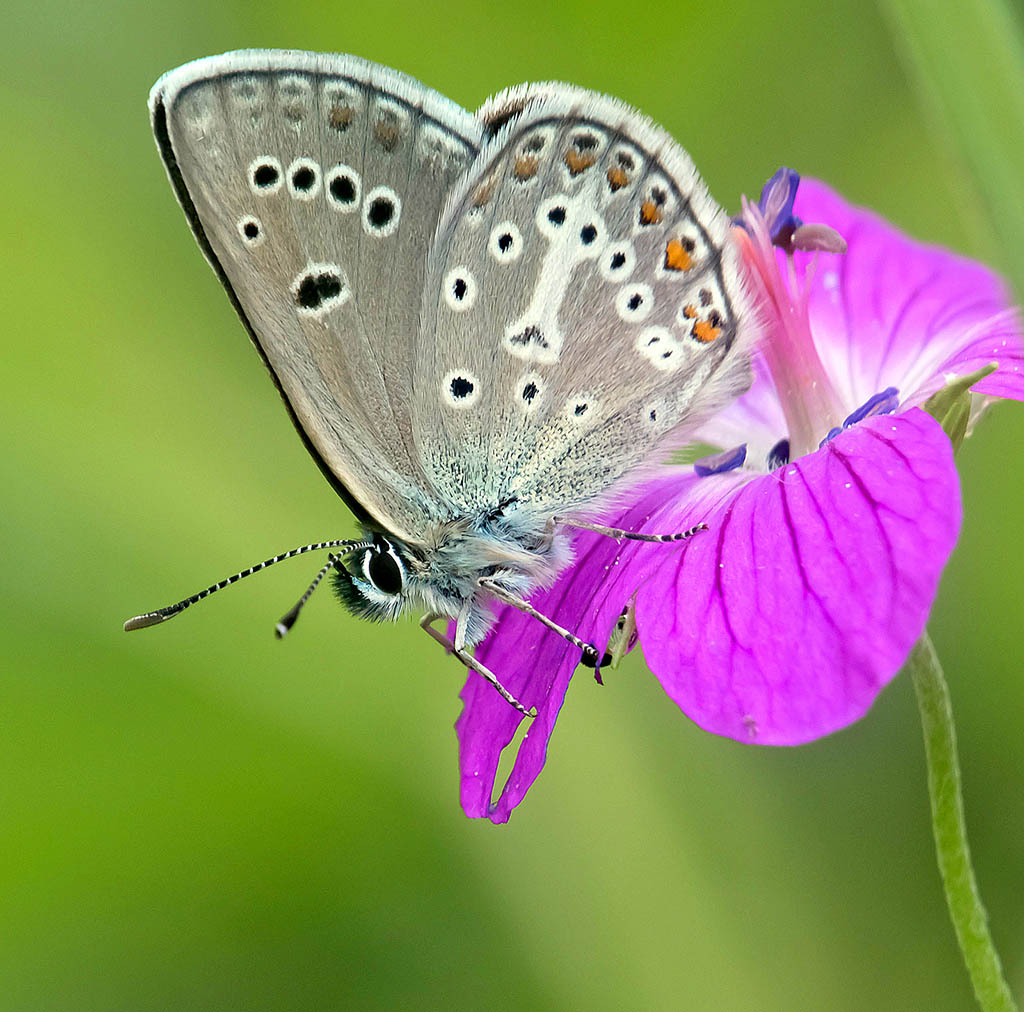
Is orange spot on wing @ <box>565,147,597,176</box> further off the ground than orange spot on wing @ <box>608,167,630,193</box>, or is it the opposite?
orange spot on wing @ <box>565,147,597,176</box>

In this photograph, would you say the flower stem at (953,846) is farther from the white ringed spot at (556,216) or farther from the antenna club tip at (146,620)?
the antenna club tip at (146,620)

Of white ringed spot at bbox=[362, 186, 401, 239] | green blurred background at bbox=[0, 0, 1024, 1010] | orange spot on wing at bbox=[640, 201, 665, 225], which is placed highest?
white ringed spot at bbox=[362, 186, 401, 239]

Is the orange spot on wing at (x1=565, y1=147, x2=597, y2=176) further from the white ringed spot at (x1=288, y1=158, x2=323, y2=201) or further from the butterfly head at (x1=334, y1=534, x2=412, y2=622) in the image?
the butterfly head at (x1=334, y1=534, x2=412, y2=622)

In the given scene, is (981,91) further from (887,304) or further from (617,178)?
(887,304)

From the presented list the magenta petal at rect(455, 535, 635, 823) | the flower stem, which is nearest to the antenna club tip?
the magenta petal at rect(455, 535, 635, 823)

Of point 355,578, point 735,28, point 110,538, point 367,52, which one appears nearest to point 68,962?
point 110,538

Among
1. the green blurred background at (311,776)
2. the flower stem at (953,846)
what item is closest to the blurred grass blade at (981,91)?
the flower stem at (953,846)
